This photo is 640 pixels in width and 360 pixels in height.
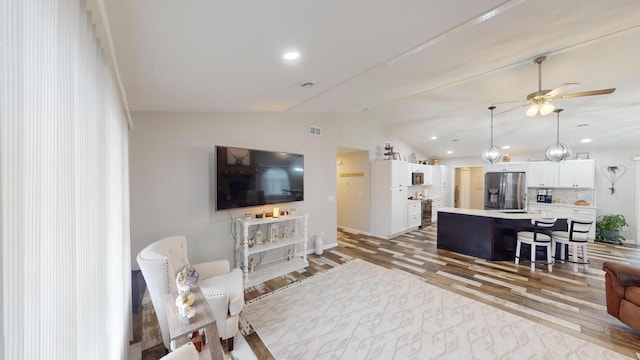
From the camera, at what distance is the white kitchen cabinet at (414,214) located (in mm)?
6555

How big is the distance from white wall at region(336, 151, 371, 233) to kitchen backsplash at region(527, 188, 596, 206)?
4.75 m

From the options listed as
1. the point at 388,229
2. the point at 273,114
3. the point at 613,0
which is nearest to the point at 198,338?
the point at 273,114

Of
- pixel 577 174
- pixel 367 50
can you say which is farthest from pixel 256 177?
pixel 577 174

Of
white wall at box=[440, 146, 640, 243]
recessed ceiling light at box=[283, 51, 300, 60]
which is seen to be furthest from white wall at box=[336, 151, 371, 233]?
white wall at box=[440, 146, 640, 243]

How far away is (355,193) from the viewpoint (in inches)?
257

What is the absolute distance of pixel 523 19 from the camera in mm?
1893

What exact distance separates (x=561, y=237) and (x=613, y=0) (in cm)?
379

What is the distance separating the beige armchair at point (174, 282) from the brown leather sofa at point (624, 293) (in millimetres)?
3839

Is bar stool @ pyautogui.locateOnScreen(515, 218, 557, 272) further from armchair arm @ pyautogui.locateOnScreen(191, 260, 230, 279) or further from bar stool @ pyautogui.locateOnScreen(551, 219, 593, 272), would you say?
armchair arm @ pyautogui.locateOnScreen(191, 260, 230, 279)

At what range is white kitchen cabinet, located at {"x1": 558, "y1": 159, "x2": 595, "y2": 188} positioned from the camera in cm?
573

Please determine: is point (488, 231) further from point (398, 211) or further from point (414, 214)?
point (414, 214)

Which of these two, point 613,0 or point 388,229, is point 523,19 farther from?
point 388,229

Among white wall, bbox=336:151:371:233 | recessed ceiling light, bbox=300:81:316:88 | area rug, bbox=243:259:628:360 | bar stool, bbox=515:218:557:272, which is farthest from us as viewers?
white wall, bbox=336:151:371:233

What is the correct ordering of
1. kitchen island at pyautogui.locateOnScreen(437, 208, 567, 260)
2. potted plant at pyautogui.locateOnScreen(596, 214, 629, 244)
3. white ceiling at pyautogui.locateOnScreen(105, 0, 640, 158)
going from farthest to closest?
potted plant at pyautogui.locateOnScreen(596, 214, 629, 244), kitchen island at pyautogui.locateOnScreen(437, 208, 567, 260), white ceiling at pyautogui.locateOnScreen(105, 0, 640, 158)
